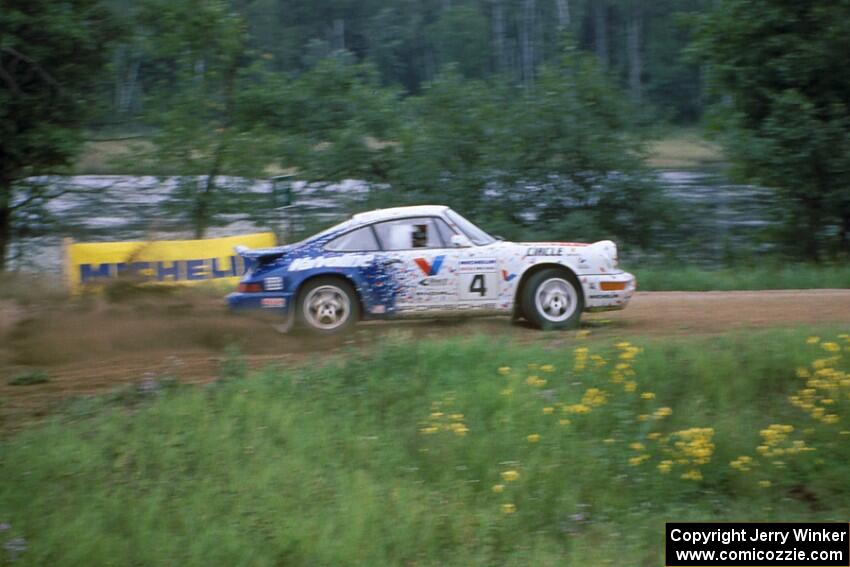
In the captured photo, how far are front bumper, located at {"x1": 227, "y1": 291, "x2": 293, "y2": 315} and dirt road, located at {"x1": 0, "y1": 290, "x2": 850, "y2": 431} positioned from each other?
136mm

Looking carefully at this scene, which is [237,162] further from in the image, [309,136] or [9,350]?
[9,350]

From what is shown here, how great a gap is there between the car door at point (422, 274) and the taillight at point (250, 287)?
140cm

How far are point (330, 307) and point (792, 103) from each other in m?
12.3

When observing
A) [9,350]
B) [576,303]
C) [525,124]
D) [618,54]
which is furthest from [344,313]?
[618,54]

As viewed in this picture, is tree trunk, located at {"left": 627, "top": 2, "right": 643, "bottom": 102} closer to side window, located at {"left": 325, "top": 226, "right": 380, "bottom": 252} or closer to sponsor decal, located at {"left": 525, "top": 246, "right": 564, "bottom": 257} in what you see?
sponsor decal, located at {"left": 525, "top": 246, "right": 564, "bottom": 257}

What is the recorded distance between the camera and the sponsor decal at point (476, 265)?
35.6 feet

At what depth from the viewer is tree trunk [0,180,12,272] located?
18.7 m

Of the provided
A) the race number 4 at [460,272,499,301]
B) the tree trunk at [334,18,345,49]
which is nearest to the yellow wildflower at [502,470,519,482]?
the race number 4 at [460,272,499,301]

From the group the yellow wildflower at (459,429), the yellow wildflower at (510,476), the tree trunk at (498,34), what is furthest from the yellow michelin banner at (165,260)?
the tree trunk at (498,34)

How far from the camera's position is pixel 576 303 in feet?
35.9

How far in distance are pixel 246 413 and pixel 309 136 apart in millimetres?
14935

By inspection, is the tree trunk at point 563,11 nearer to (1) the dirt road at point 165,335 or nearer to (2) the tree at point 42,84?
(2) the tree at point 42,84

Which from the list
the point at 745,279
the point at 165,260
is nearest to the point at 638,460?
the point at 165,260

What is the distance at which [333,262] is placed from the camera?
1078cm
